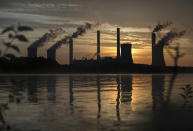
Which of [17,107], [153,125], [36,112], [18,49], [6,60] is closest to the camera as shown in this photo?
[18,49]

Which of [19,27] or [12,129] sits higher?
[19,27]

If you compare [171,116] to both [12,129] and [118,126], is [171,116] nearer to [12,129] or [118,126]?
[118,126]

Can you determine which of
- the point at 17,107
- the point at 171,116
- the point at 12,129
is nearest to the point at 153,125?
the point at 171,116

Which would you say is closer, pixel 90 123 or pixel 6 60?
pixel 6 60

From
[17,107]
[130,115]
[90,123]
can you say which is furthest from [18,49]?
[17,107]

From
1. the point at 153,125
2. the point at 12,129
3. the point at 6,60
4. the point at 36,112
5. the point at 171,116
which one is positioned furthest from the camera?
the point at 36,112

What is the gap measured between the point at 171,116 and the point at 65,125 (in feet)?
15.2

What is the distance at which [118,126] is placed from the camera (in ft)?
34.6

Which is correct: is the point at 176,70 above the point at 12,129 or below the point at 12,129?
above

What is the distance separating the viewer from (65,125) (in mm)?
10656

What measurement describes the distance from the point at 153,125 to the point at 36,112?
577 cm

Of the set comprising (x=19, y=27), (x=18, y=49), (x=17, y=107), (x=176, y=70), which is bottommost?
(x=17, y=107)

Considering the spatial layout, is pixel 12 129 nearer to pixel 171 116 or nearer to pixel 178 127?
pixel 178 127

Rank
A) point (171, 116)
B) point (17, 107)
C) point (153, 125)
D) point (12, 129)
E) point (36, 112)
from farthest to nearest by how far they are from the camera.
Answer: point (17, 107) < point (36, 112) < point (171, 116) < point (153, 125) < point (12, 129)
